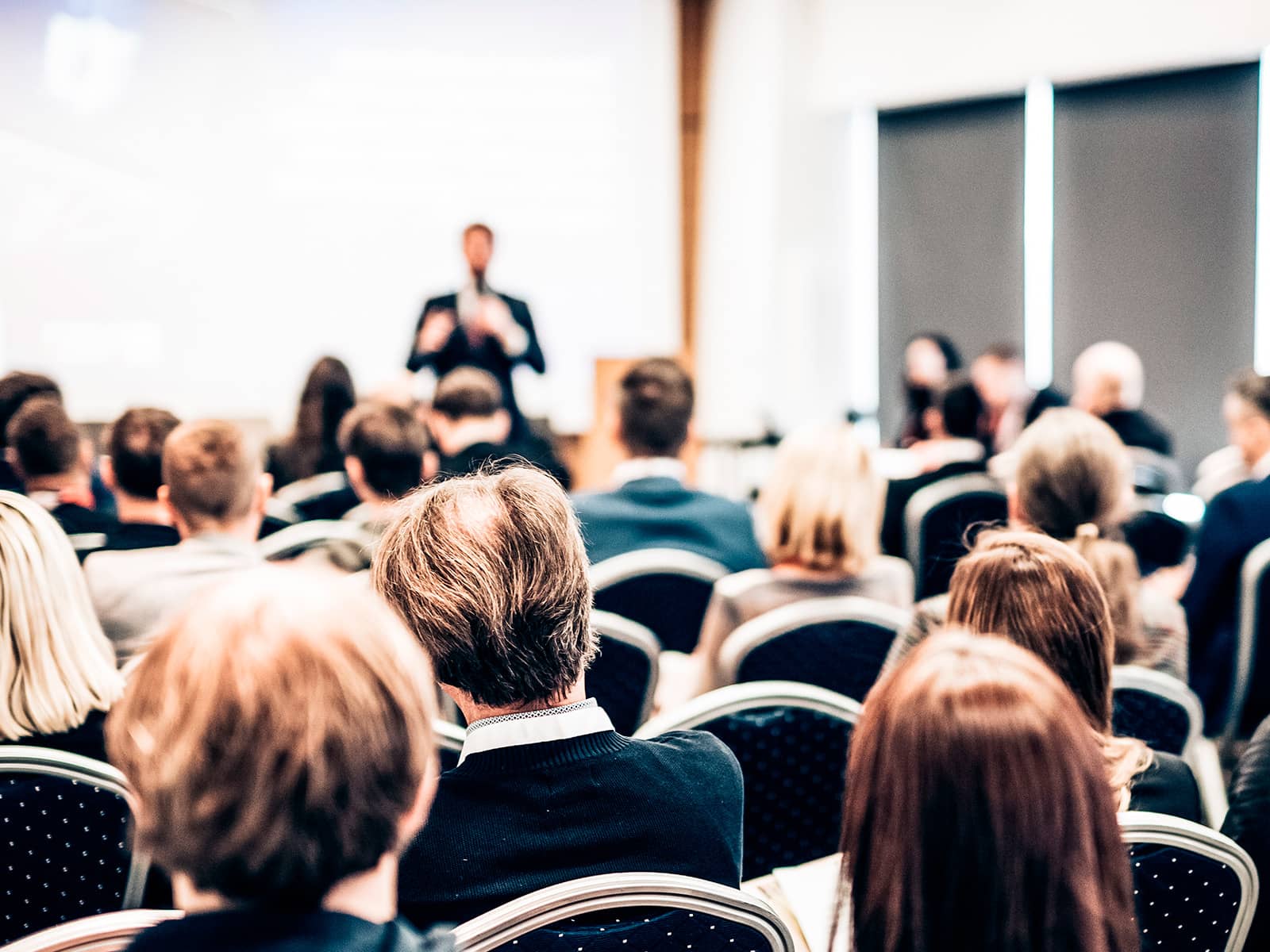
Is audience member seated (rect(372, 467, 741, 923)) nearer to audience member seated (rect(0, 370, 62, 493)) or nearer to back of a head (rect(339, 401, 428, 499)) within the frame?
back of a head (rect(339, 401, 428, 499))

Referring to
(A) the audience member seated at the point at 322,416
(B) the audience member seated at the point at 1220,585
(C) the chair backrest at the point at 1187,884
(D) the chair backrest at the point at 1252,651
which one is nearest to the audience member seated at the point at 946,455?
(B) the audience member seated at the point at 1220,585

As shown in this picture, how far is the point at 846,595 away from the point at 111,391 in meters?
5.31

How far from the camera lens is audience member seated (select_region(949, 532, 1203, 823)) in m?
1.61

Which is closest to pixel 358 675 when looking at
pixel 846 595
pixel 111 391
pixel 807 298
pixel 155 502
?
pixel 846 595

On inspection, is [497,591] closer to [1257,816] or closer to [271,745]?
[271,745]

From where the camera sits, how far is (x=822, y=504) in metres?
2.84

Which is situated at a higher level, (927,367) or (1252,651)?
(927,367)

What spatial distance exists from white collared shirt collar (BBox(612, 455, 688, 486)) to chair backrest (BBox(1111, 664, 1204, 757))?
1733mm

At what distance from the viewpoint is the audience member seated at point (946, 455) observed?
458 centimetres

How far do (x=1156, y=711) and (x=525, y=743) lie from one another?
1273mm

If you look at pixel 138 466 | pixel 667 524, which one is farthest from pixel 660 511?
pixel 138 466

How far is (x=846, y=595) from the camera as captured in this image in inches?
111

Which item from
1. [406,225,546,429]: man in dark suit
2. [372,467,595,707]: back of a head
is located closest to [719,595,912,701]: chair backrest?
[372,467,595,707]: back of a head

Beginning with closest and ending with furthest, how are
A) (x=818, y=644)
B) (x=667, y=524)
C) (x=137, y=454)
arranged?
(x=818, y=644), (x=137, y=454), (x=667, y=524)
